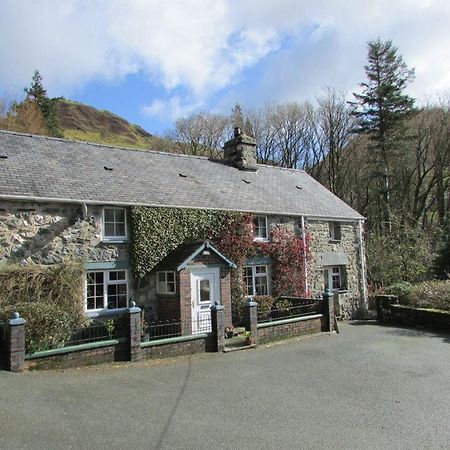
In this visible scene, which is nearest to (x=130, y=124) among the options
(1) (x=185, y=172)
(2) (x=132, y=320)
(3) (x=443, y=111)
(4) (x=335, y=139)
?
(4) (x=335, y=139)

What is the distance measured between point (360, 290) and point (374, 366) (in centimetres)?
1226

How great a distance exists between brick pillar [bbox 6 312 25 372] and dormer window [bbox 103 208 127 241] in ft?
17.6

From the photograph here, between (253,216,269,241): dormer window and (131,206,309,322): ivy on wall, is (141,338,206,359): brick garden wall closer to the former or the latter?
(131,206,309,322): ivy on wall

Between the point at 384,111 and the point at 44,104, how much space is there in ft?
102

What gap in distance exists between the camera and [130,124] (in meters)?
102

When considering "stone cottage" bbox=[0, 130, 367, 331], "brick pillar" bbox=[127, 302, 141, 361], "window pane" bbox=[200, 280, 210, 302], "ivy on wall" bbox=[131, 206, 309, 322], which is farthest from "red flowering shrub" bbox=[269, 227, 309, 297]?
"brick pillar" bbox=[127, 302, 141, 361]

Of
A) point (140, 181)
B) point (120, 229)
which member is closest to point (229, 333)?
point (120, 229)

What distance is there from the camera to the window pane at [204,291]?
15.4 m

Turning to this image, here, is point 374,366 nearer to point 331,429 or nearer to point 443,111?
point 331,429

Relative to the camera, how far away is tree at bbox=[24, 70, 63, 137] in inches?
1622

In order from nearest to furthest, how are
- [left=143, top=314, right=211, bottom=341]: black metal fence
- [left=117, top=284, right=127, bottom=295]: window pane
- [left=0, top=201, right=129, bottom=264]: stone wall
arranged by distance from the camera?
Result: [left=0, top=201, right=129, bottom=264]: stone wall → [left=143, top=314, right=211, bottom=341]: black metal fence → [left=117, top=284, right=127, bottom=295]: window pane

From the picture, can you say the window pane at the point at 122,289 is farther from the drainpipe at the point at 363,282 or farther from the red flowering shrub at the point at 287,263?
the drainpipe at the point at 363,282

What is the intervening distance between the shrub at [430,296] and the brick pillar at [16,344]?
16.2 metres

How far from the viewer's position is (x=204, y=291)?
15438mm
